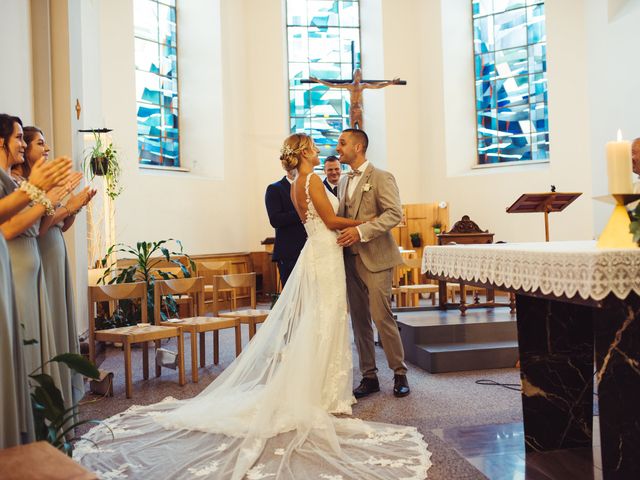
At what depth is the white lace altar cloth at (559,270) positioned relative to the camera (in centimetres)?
199

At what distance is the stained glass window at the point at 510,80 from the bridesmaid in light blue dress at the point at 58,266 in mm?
9464

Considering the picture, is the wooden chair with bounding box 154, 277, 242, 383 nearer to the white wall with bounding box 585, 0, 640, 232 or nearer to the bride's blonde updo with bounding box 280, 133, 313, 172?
the bride's blonde updo with bounding box 280, 133, 313, 172

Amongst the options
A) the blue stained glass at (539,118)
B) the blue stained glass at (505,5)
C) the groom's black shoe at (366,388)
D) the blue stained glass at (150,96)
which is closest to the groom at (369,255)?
the groom's black shoe at (366,388)

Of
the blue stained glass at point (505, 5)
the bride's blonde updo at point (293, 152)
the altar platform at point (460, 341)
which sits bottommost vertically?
the altar platform at point (460, 341)

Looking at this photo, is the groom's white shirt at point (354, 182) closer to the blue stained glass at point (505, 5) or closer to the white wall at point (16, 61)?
the white wall at point (16, 61)

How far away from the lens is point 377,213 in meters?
4.44

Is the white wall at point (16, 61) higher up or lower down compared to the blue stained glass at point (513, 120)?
lower down

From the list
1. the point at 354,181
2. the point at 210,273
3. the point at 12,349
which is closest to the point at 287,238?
the point at 354,181

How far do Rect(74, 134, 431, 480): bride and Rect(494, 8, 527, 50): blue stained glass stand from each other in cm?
864

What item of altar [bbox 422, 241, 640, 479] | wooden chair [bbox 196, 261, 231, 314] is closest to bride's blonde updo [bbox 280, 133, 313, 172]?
altar [bbox 422, 241, 640, 479]

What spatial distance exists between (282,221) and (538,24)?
798 centimetres

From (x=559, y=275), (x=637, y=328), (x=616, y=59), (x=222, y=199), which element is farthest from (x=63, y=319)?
(x=616, y=59)

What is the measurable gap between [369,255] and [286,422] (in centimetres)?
133

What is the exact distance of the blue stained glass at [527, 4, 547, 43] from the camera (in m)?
→ 11.2
